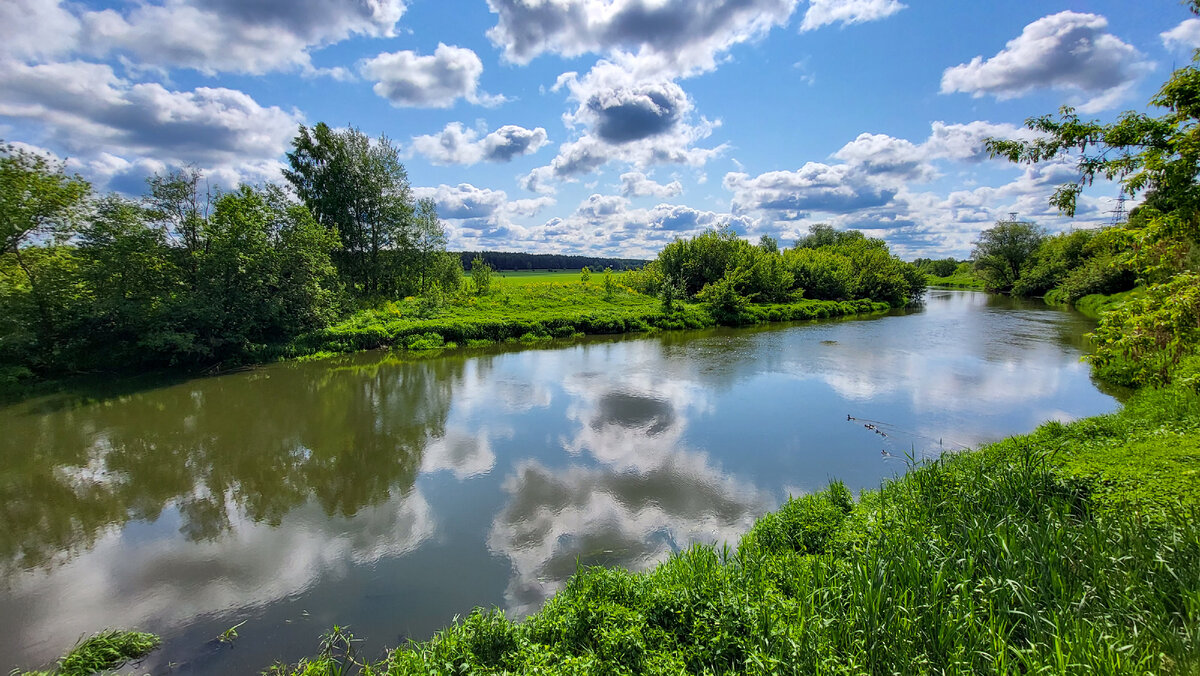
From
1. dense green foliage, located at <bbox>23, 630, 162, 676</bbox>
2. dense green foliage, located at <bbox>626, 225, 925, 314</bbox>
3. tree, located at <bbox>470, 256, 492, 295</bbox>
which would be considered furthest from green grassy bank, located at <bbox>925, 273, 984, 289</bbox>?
dense green foliage, located at <bbox>23, 630, 162, 676</bbox>

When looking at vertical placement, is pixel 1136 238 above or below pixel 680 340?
above

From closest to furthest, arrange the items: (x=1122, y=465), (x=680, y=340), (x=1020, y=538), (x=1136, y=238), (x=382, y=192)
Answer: (x=1020, y=538) → (x=1122, y=465) → (x=1136, y=238) → (x=680, y=340) → (x=382, y=192)

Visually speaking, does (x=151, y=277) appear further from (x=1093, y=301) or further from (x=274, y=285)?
(x=1093, y=301)

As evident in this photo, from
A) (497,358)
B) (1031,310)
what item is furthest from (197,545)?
(1031,310)

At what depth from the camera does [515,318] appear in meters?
26.4

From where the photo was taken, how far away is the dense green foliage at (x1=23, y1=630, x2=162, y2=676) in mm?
4461

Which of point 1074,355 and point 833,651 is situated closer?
point 833,651

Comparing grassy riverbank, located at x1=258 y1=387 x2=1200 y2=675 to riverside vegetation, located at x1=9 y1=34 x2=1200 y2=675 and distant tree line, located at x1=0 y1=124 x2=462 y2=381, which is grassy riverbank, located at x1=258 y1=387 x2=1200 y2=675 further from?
distant tree line, located at x1=0 y1=124 x2=462 y2=381

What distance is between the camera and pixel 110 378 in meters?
16.0

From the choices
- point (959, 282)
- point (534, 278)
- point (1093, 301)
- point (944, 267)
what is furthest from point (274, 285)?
point (944, 267)

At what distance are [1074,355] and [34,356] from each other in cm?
3962

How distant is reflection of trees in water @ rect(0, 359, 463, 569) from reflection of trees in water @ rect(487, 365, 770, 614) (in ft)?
8.72

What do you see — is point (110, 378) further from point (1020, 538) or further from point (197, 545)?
point (1020, 538)

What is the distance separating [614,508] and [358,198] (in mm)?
27849
